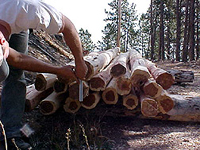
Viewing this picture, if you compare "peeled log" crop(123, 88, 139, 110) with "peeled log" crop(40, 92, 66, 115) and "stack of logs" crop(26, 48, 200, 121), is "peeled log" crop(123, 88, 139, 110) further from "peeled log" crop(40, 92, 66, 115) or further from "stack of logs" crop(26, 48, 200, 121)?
"peeled log" crop(40, 92, 66, 115)

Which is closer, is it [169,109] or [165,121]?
[169,109]

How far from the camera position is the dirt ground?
2643 millimetres

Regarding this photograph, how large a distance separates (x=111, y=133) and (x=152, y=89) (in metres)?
0.77

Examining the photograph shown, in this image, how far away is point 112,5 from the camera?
117ft

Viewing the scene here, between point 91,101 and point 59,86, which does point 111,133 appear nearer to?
point 91,101

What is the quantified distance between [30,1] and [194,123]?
281 centimetres

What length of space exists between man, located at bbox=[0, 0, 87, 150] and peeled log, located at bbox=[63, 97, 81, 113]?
2.39 ft

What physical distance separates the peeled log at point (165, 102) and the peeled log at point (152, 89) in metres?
0.11

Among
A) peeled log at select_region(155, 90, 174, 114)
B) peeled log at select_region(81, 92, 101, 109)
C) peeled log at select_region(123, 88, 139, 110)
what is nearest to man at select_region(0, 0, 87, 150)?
peeled log at select_region(81, 92, 101, 109)

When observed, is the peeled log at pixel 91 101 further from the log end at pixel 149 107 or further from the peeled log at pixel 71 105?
the log end at pixel 149 107

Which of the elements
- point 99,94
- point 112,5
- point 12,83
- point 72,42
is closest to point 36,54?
A: point 99,94

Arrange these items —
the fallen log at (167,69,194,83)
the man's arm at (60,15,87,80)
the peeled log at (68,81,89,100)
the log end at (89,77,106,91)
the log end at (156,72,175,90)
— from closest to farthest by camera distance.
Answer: the man's arm at (60,15,87,80)
the peeled log at (68,81,89,100)
the log end at (89,77,106,91)
the log end at (156,72,175,90)
the fallen log at (167,69,194,83)

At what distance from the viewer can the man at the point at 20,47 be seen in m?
1.57

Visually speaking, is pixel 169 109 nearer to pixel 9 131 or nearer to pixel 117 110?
pixel 117 110
